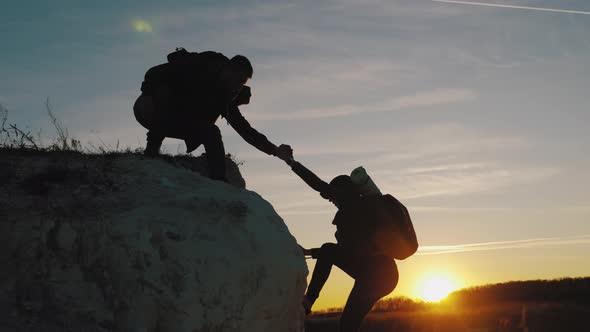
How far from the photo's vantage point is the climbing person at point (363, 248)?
7.03 metres

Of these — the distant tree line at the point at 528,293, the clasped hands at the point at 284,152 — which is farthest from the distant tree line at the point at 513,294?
the clasped hands at the point at 284,152

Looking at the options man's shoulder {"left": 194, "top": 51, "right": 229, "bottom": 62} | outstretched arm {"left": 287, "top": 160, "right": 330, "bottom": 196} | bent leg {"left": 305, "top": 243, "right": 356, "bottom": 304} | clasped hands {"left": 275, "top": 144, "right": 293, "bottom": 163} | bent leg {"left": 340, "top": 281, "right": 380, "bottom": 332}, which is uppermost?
man's shoulder {"left": 194, "top": 51, "right": 229, "bottom": 62}

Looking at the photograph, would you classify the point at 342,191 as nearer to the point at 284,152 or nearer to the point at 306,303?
the point at 284,152

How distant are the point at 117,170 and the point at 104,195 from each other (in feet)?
2.29

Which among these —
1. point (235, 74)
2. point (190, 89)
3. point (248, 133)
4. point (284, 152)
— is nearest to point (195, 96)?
point (190, 89)

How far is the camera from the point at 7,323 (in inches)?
221

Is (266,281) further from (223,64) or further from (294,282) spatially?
(223,64)

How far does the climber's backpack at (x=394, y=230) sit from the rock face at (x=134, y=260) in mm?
975

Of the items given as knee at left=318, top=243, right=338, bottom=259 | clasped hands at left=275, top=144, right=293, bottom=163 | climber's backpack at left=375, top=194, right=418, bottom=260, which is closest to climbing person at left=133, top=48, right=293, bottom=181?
clasped hands at left=275, top=144, right=293, bottom=163

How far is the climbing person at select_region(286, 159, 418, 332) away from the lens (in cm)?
703

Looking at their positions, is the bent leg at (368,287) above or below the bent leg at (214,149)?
below

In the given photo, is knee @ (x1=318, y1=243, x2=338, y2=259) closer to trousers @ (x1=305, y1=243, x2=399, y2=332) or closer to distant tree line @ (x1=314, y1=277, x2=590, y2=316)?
trousers @ (x1=305, y1=243, x2=399, y2=332)

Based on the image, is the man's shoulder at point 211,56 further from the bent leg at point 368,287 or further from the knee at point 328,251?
the bent leg at point 368,287

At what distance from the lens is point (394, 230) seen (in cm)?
699
